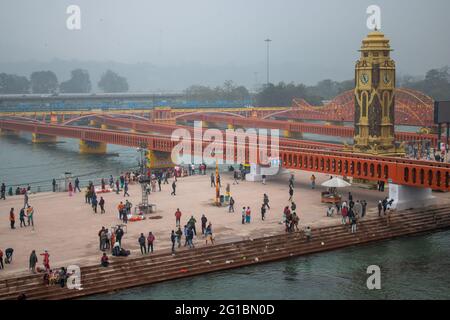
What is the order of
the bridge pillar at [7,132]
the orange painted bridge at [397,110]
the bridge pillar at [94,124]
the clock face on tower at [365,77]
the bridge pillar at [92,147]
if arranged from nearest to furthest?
the clock face on tower at [365,77]
the bridge pillar at [92,147]
the orange painted bridge at [397,110]
the bridge pillar at [7,132]
the bridge pillar at [94,124]

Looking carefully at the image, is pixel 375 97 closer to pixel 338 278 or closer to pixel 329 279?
pixel 338 278

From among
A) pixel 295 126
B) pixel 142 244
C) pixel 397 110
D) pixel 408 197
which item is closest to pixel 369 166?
pixel 408 197

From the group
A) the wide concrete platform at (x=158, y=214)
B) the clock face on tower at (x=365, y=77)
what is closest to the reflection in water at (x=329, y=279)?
the wide concrete platform at (x=158, y=214)

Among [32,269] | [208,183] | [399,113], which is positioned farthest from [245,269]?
[399,113]

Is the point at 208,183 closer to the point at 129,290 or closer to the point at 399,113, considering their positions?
the point at 129,290

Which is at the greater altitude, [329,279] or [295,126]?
[295,126]

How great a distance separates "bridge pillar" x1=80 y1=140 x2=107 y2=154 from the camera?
11519 centimetres

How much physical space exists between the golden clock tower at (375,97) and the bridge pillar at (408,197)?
11.0 m

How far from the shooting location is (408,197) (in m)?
53.5

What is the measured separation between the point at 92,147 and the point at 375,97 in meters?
61.0

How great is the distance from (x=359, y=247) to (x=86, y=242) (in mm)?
16512

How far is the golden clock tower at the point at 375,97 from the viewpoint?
63812 millimetres

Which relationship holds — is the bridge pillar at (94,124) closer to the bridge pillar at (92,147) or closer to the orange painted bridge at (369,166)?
the bridge pillar at (92,147)

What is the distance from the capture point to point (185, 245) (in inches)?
1663
